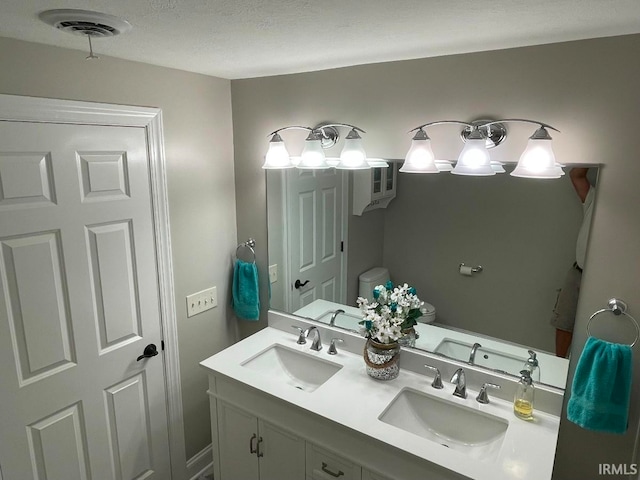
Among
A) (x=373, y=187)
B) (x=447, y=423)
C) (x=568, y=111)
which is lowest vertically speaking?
(x=447, y=423)

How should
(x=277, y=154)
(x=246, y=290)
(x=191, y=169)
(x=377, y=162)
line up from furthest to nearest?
(x=246, y=290) < (x=191, y=169) < (x=277, y=154) < (x=377, y=162)

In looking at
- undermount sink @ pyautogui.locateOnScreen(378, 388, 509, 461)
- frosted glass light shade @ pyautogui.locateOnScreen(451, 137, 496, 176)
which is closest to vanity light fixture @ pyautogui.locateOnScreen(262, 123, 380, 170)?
frosted glass light shade @ pyautogui.locateOnScreen(451, 137, 496, 176)

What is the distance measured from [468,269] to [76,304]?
64.8 inches

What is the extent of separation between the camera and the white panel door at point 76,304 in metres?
1.51

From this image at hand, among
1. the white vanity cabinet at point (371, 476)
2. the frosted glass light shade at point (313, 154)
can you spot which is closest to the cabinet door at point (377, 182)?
the frosted glass light shade at point (313, 154)

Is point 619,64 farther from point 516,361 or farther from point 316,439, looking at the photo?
point 316,439

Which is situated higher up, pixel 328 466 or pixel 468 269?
pixel 468 269

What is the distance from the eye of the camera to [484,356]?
1.78 meters

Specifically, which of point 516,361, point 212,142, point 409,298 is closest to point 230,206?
point 212,142

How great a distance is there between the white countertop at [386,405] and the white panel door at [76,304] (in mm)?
419

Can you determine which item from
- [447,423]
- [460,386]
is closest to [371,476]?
[447,423]

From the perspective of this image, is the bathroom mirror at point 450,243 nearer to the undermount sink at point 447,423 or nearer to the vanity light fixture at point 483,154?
the vanity light fixture at point 483,154

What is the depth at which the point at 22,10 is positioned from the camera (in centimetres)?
107

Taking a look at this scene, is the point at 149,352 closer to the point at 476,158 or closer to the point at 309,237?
the point at 309,237
